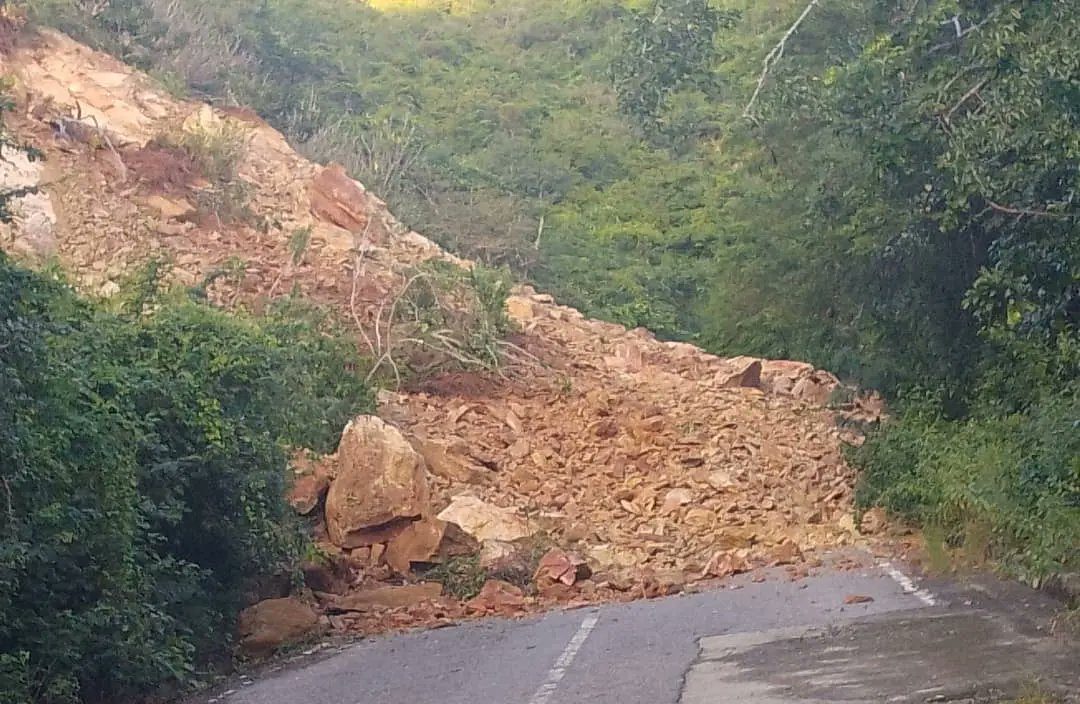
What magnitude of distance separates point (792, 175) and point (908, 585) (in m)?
11.7

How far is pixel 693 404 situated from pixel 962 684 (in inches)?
645

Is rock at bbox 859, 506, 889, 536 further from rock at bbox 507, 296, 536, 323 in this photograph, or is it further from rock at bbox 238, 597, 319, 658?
rock at bbox 507, 296, 536, 323

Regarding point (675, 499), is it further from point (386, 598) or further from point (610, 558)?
point (386, 598)

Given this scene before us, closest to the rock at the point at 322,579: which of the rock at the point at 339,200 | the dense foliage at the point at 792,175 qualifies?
the dense foliage at the point at 792,175

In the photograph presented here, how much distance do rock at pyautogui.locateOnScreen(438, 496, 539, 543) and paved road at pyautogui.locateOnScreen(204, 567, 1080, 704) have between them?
328cm

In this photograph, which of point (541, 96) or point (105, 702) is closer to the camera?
point (105, 702)

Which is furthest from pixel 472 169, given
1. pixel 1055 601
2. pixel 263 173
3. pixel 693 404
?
pixel 1055 601

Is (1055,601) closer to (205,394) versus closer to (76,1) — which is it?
(205,394)

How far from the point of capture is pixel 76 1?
30.6 m

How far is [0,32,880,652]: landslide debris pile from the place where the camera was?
16.3 meters

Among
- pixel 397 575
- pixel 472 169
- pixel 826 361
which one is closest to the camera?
pixel 397 575

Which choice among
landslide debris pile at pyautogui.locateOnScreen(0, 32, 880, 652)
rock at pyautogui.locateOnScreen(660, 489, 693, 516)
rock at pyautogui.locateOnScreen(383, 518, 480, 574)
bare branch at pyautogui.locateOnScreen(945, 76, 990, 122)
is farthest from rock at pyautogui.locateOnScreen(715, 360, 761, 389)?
bare branch at pyautogui.locateOnScreen(945, 76, 990, 122)

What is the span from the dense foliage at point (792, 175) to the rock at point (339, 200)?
9.78ft

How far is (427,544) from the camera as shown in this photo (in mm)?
16609
